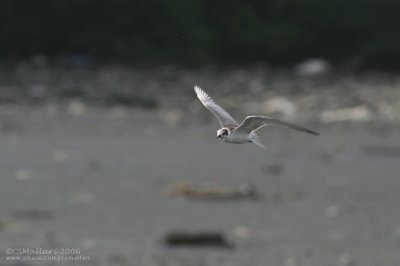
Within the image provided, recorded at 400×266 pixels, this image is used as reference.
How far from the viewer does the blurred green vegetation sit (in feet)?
97.7

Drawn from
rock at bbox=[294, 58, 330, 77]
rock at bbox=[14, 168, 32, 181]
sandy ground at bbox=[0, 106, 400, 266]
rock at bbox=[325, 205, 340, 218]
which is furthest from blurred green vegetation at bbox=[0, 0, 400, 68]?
rock at bbox=[325, 205, 340, 218]

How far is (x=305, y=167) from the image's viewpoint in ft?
62.9

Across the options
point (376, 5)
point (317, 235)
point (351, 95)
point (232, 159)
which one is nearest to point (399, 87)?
point (351, 95)

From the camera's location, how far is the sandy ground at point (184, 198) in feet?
45.0

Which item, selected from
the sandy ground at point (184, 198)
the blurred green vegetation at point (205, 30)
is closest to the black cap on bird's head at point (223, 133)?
the sandy ground at point (184, 198)

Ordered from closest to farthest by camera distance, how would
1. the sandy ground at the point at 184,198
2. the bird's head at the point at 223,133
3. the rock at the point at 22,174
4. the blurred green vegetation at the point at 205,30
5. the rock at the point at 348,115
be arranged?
the bird's head at the point at 223,133 < the sandy ground at the point at 184,198 < the rock at the point at 22,174 < the rock at the point at 348,115 < the blurred green vegetation at the point at 205,30

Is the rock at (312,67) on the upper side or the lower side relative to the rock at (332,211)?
upper

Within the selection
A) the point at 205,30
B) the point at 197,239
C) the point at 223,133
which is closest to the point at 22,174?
the point at 197,239

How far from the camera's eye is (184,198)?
639 inches

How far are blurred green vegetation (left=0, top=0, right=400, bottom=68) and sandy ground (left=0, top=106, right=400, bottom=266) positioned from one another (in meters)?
5.87

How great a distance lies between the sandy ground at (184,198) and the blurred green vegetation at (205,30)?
19.3 feet

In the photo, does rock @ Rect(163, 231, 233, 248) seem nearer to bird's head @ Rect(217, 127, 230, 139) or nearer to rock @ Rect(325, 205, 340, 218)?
rock @ Rect(325, 205, 340, 218)

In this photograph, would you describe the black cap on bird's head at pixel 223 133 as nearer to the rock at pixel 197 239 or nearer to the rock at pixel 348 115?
the rock at pixel 197 239

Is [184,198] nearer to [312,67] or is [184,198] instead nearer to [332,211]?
[332,211]
